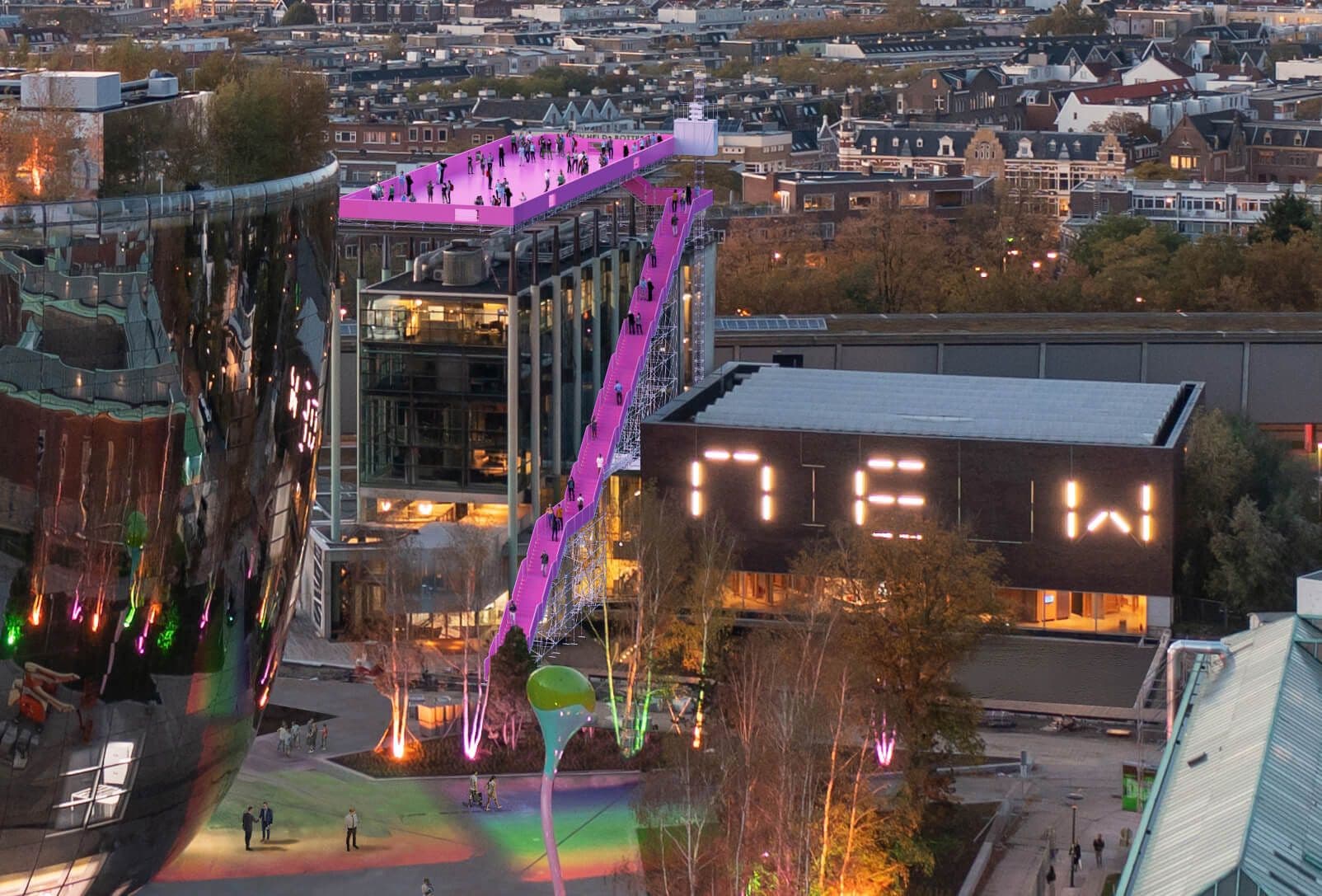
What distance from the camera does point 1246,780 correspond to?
37.6 metres

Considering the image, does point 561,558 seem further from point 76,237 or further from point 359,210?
point 76,237

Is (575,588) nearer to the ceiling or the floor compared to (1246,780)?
nearer to the floor

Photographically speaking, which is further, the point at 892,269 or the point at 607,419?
the point at 892,269

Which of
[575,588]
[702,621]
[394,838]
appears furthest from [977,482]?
[394,838]

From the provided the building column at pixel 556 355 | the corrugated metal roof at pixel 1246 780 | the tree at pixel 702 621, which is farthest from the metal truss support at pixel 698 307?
the corrugated metal roof at pixel 1246 780

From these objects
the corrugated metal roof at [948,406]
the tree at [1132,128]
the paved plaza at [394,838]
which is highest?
the tree at [1132,128]

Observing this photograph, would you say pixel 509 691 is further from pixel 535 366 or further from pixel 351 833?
pixel 535 366

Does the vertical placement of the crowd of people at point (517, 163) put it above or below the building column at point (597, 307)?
above

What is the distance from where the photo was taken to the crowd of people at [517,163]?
69.9 meters

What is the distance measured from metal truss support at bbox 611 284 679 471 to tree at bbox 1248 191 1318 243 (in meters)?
47.4

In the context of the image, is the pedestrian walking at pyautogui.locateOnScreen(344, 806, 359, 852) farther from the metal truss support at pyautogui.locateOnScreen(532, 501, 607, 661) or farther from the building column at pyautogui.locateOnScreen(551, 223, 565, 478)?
the building column at pyautogui.locateOnScreen(551, 223, 565, 478)

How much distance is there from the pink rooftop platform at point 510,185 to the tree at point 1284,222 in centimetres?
4339

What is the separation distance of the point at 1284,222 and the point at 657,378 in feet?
171

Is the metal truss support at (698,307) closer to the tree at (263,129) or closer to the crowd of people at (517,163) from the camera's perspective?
the crowd of people at (517,163)
